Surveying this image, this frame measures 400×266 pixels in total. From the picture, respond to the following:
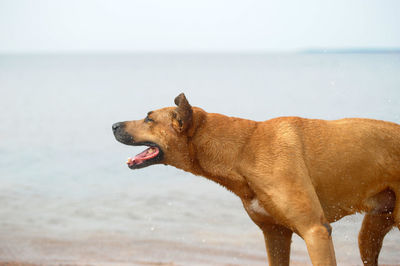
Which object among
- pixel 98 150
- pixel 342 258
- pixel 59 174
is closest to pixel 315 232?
pixel 342 258

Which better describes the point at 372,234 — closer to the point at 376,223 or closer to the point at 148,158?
the point at 376,223

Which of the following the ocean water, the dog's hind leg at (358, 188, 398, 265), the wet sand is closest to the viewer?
the dog's hind leg at (358, 188, 398, 265)

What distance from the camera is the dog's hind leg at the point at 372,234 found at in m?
5.08

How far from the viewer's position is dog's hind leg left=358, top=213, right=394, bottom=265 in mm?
5078

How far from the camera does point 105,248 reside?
28.8ft

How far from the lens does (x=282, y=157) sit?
4.45 m

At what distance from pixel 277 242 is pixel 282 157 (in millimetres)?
894

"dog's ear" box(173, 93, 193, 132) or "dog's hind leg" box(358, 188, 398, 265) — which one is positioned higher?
"dog's ear" box(173, 93, 193, 132)

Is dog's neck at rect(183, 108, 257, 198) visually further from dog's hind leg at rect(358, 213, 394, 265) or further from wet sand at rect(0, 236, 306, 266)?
wet sand at rect(0, 236, 306, 266)

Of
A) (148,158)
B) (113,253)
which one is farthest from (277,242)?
(113,253)

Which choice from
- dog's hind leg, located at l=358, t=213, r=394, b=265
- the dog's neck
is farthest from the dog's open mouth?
dog's hind leg, located at l=358, t=213, r=394, b=265

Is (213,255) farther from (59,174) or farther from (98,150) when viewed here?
(98,150)

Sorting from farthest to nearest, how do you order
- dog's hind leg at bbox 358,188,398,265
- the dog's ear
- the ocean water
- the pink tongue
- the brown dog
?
1. the ocean water
2. the pink tongue
3. dog's hind leg at bbox 358,188,398,265
4. the dog's ear
5. the brown dog

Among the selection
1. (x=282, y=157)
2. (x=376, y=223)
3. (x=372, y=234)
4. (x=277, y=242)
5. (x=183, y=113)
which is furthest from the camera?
(x=372, y=234)
